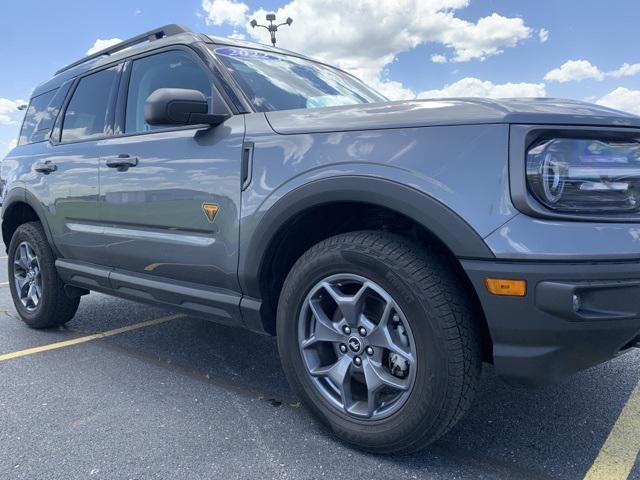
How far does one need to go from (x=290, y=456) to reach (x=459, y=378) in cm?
82

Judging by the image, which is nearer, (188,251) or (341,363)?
(341,363)

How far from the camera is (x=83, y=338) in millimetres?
4008

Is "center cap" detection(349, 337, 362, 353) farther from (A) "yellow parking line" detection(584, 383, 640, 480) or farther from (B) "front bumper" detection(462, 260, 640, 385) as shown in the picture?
(A) "yellow parking line" detection(584, 383, 640, 480)

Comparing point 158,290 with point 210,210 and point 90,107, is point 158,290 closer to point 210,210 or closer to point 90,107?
point 210,210

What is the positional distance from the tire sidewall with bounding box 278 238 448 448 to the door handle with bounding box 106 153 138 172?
1.33 m

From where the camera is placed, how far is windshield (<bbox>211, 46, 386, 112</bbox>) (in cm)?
281

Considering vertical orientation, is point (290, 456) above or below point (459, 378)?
below

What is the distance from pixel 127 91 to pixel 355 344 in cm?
235

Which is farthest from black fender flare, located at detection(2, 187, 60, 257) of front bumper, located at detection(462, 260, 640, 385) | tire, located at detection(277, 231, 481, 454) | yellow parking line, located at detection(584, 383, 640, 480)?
yellow parking line, located at detection(584, 383, 640, 480)

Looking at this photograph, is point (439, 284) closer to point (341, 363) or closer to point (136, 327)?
point (341, 363)

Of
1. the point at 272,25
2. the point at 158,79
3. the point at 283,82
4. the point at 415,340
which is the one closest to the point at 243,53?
the point at 283,82

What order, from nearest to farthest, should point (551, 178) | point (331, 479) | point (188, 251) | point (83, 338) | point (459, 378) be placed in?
point (551, 178) → point (459, 378) → point (331, 479) → point (188, 251) → point (83, 338)

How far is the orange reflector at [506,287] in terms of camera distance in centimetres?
178

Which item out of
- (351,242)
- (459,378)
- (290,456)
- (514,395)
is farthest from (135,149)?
(514,395)
